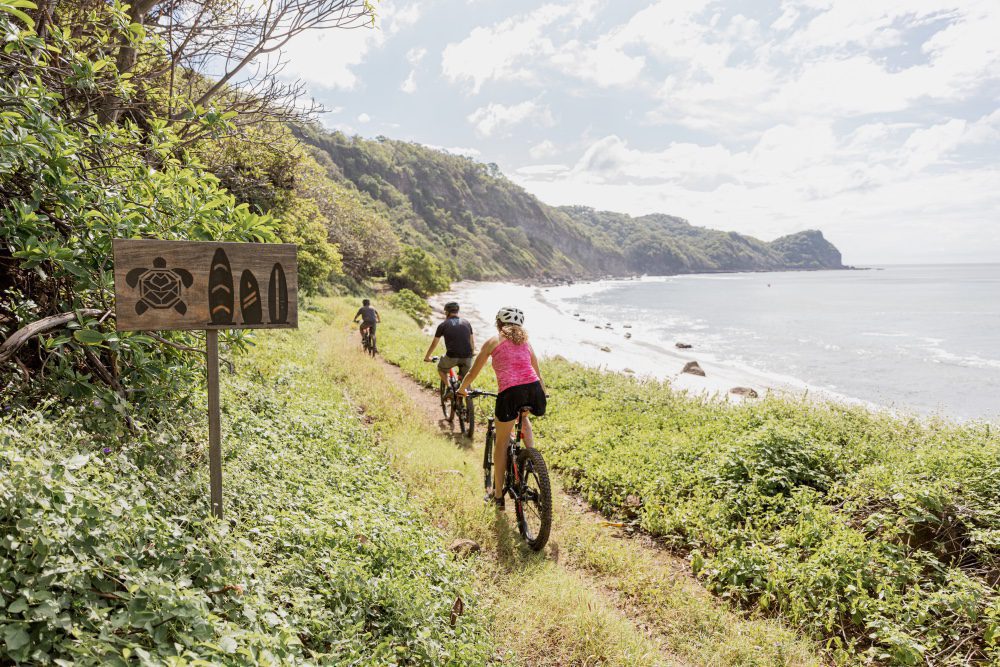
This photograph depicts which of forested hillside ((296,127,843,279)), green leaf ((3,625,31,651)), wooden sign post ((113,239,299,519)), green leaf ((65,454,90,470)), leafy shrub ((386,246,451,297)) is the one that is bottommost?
green leaf ((3,625,31,651))

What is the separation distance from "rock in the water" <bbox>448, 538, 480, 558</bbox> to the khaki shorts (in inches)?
176

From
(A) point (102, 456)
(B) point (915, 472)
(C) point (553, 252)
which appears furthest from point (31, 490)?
(C) point (553, 252)

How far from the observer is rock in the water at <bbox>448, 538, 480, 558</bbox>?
491 cm

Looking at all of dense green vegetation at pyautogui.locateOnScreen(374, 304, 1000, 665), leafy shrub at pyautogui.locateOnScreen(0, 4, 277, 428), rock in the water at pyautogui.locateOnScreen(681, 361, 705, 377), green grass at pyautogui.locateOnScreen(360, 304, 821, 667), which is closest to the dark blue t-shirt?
dense green vegetation at pyautogui.locateOnScreen(374, 304, 1000, 665)

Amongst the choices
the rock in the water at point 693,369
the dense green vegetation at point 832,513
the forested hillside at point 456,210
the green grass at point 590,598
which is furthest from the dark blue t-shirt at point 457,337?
the forested hillside at point 456,210

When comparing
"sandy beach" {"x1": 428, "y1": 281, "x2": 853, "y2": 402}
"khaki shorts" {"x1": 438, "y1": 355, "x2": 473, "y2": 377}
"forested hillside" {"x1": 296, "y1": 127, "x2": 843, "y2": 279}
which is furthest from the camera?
"forested hillside" {"x1": 296, "y1": 127, "x2": 843, "y2": 279}

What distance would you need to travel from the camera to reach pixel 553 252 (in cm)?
18250

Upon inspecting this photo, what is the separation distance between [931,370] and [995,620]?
33719 mm

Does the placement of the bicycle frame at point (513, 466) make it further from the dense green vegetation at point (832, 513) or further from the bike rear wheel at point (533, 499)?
the dense green vegetation at point (832, 513)

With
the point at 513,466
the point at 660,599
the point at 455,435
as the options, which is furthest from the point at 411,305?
the point at 660,599

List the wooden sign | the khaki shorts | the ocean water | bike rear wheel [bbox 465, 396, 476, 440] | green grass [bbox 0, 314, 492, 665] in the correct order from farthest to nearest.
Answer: the ocean water
the khaki shorts
bike rear wheel [bbox 465, 396, 476, 440]
the wooden sign
green grass [bbox 0, 314, 492, 665]

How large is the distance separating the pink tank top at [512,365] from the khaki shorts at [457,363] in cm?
368

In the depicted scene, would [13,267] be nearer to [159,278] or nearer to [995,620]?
[159,278]

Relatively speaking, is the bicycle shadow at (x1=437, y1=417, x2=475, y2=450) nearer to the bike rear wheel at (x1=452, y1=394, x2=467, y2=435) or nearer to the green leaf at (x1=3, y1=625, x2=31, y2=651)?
the bike rear wheel at (x1=452, y1=394, x2=467, y2=435)
